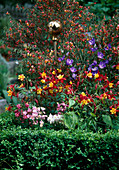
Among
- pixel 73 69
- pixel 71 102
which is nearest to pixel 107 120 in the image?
pixel 71 102

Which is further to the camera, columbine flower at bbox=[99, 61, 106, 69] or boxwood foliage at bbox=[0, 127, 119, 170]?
columbine flower at bbox=[99, 61, 106, 69]

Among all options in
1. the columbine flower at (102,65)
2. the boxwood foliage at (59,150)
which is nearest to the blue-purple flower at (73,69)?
the columbine flower at (102,65)

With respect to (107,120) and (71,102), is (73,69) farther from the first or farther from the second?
(107,120)

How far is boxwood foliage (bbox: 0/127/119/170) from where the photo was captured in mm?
2416

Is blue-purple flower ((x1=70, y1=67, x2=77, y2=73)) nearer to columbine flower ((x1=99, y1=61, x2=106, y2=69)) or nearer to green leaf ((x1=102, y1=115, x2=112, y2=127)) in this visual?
columbine flower ((x1=99, y1=61, x2=106, y2=69))

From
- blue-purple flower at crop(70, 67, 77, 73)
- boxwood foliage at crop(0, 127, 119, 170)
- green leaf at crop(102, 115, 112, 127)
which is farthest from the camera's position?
blue-purple flower at crop(70, 67, 77, 73)

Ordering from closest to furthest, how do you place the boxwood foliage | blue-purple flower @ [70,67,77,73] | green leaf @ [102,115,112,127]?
the boxwood foliage < green leaf @ [102,115,112,127] < blue-purple flower @ [70,67,77,73]

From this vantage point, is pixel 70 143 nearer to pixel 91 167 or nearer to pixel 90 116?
pixel 91 167

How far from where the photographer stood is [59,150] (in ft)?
8.12

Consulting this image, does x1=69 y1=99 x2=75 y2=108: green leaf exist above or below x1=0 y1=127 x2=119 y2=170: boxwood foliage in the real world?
above

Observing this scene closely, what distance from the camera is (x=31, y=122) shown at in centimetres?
296

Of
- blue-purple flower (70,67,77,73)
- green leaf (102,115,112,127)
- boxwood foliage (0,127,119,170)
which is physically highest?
blue-purple flower (70,67,77,73)

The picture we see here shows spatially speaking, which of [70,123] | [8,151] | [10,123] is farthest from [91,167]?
[10,123]

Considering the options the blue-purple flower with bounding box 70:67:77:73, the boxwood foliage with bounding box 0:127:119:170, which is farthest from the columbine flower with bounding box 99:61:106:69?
the boxwood foliage with bounding box 0:127:119:170
